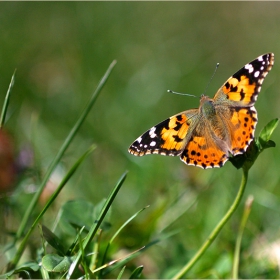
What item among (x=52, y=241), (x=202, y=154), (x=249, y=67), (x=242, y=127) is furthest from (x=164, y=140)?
(x=52, y=241)

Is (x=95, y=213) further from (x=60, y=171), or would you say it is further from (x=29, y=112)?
(x=29, y=112)

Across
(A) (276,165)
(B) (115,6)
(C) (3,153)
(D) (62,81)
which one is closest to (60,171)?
(C) (3,153)

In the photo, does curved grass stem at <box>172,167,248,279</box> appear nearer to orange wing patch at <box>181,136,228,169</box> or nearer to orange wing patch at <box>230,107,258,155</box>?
orange wing patch at <box>230,107,258,155</box>

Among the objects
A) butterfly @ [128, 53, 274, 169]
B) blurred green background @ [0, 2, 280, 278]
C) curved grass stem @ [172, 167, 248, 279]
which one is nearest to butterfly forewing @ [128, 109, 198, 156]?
butterfly @ [128, 53, 274, 169]

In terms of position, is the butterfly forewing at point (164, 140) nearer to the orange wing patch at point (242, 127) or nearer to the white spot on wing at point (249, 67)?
the orange wing patch at point (242, 127)

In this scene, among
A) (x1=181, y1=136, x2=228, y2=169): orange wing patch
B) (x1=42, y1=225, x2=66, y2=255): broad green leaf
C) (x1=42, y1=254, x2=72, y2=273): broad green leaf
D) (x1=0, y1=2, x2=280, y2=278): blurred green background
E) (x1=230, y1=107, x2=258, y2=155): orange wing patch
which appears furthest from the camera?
(x1=0, y1=2, x2=280, y2=278): blurred green background

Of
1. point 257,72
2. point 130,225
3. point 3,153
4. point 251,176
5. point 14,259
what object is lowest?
point 251,176
